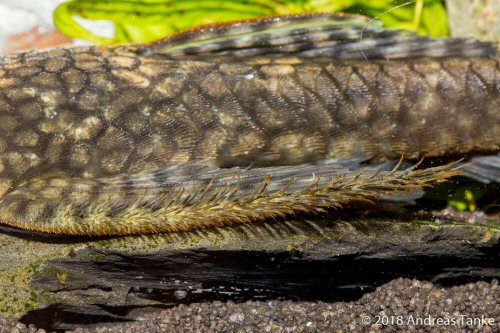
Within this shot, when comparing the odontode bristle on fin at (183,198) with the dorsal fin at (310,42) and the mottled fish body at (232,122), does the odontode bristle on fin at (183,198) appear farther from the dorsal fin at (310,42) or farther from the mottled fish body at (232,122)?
the dorsal fin at (310,42)

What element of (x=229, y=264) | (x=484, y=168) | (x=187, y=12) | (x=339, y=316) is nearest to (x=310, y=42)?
(x=187, y=12)

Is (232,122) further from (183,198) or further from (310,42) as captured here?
(310,42)

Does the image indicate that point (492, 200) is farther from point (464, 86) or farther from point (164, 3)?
point (164, 3)

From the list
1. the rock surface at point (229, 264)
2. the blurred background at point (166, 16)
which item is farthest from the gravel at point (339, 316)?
the blurred background at point (166, 16)

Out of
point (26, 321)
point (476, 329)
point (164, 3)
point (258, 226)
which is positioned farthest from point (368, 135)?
point (26, 321)

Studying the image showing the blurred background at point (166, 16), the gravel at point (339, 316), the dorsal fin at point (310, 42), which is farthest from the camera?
the blurred background at point (166, 16)
